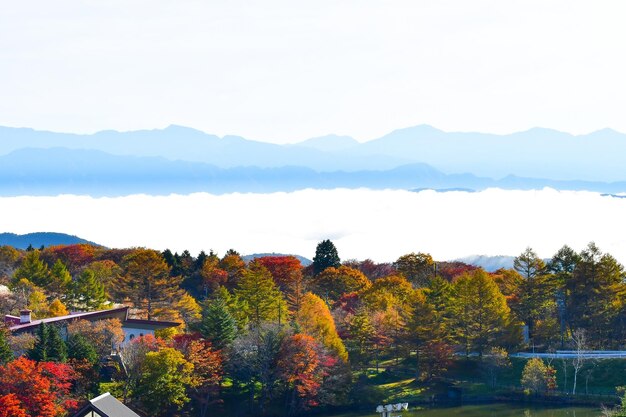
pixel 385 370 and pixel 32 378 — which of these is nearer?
pixel 32 378

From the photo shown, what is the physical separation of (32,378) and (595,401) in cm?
3143

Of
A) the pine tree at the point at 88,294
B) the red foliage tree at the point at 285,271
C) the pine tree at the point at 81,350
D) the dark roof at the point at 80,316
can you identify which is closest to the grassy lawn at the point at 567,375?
the red foliage tree at the point at 285,271

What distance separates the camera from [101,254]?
10506 cm

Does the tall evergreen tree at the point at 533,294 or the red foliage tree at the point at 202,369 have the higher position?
the tall evergreen tree at the point at 533,294

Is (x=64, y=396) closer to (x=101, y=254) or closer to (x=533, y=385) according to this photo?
(x=533, y=385)

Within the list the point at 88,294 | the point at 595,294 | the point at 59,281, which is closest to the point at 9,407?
the point at 88,294

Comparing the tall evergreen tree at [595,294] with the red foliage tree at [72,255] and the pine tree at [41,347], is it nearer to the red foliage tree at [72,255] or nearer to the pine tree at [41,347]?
the pine tree at [41,347]

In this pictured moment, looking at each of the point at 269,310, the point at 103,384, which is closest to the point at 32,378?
the point at 103,384

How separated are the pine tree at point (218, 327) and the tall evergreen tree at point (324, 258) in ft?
107

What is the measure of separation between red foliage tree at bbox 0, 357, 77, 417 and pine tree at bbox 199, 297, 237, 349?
10.5 meters

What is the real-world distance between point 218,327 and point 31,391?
13.5 m

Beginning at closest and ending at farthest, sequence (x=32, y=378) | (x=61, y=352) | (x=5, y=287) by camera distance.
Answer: (x=32, y=378) < (x=61, y=352) < (x=5, y=287)

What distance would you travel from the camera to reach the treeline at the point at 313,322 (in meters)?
56.1

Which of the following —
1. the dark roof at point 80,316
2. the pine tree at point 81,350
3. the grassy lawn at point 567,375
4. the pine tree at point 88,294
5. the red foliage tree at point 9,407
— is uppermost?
the pine tree at point 88,294
